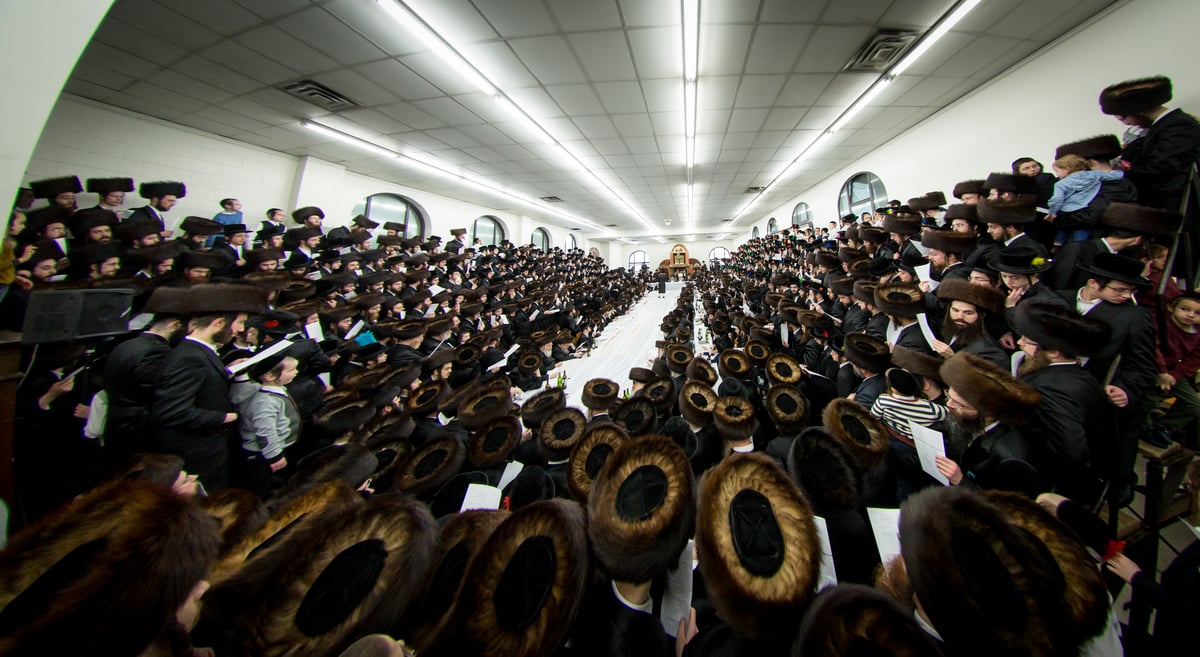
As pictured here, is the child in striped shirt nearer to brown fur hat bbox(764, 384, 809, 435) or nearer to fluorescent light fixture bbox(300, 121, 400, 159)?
brown fur hat bbox(764, 384, 809, 435)

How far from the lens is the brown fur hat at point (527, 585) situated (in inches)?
29.9

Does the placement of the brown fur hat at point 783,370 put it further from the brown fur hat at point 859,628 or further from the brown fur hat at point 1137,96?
the brown fur hat at point 1137,96

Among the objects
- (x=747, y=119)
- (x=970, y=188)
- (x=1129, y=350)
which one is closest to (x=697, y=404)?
(x=1129, y=350)

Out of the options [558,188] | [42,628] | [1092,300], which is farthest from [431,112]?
[1092,300]

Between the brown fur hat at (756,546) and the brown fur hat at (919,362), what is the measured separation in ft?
5.84

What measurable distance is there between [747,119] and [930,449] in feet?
18.2

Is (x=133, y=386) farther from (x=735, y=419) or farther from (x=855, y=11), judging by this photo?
(x=855, y=11)

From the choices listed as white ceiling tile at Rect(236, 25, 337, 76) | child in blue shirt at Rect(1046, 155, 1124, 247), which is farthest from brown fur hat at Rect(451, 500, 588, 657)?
white ceiling tile at Rect(236, 25, 337, 76)

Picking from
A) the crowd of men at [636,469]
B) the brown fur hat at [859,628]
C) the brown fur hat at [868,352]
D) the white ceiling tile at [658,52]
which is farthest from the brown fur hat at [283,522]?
the white ceiling tile at [658,52]

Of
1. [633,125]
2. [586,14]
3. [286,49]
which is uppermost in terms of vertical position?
[633,125]

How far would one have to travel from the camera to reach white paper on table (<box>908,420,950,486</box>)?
1444mm

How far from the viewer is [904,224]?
3863mm

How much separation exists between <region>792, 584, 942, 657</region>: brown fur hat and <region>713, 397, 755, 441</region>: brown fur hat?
117 centimetres

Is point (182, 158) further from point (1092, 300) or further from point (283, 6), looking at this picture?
point (1092, 300)
